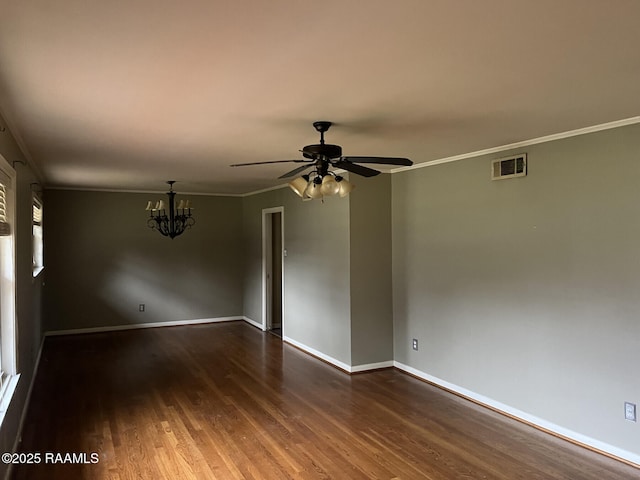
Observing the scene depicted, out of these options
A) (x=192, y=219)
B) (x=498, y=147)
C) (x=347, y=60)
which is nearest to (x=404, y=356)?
(x=498, y=147)

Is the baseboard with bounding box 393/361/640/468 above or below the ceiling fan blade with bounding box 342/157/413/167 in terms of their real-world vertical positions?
below

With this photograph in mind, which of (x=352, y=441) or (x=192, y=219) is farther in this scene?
(x=192, y=219)

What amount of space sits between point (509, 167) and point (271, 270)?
14.4ft

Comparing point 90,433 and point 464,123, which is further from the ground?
point 464,123

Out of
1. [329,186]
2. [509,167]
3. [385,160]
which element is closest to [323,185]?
[329,186]

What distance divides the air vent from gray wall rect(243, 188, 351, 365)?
1.62 meters

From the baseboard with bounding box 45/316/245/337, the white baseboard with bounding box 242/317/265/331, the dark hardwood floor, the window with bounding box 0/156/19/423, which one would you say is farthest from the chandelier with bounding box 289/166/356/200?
the baseboard with bounding box 45/316/245/337

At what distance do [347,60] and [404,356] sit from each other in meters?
3.78

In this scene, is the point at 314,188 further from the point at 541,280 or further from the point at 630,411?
Answer: the point at 630,411

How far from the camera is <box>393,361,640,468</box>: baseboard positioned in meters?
3.03

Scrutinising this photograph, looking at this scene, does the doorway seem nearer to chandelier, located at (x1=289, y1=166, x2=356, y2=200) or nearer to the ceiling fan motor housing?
chandelier, located at (x1=289, y1=166, x2=356, y2=200)

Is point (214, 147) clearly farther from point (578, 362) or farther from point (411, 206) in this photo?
point (578, 362)

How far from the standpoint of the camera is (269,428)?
356 cm

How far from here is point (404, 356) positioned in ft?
16.3
